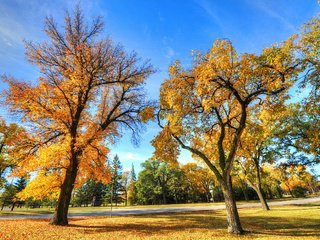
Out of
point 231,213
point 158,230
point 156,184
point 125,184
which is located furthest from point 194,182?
point 231,213

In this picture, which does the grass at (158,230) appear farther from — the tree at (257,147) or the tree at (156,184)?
the tree at (156,184)

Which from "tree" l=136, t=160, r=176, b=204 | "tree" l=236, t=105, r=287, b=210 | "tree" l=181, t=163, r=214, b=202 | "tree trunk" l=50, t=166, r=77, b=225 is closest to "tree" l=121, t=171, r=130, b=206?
"tree" l=136, t=160, r=176, b=204

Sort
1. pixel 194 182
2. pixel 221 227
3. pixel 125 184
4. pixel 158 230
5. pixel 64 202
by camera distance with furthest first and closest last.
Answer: pixel 125 184 → pixel 194 182 → pixel 64 202 → pixel 221 227 → pixel 158 230

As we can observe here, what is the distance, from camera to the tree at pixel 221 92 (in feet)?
33.9

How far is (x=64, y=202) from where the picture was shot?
525 inches

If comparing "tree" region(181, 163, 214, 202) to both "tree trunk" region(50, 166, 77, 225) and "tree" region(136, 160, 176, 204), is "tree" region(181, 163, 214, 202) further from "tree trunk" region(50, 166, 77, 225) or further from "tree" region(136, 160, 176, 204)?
"tree trunk" region(50, 166, 77, 225)

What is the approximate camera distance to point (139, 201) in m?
65.6

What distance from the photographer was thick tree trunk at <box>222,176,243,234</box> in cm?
1010

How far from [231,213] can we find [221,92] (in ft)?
24.6

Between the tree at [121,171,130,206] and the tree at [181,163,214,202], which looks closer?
the tree at [181,163,214,202]

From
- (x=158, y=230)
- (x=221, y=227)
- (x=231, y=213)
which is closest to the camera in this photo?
(x=231, y=213)

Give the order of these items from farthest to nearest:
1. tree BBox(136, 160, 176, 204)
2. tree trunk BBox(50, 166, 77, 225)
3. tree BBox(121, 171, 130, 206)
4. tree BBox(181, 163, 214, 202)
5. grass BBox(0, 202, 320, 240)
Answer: tree BBox(121, 171, 130, 206)
tree BBox(136, 160, 176, 204)
tree BBox(181, 163, 214, 202)
tree trunk BBox(50, 166, 77, 225)
grass BBox(0, 202, 320, 240)

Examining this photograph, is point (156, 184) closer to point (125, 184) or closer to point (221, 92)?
point (125, 184)

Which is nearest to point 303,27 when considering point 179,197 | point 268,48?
point 268,48
